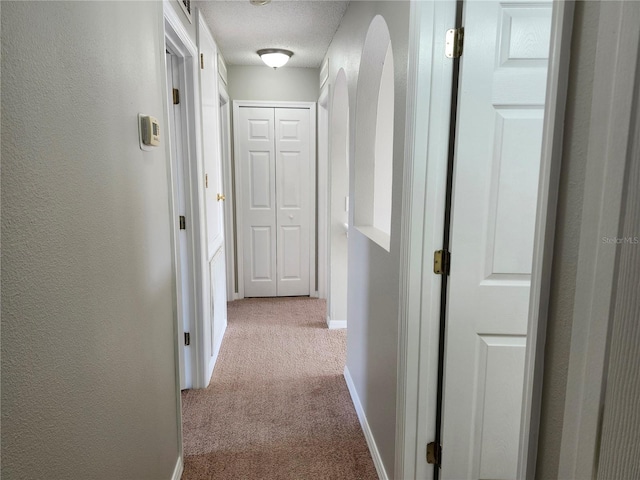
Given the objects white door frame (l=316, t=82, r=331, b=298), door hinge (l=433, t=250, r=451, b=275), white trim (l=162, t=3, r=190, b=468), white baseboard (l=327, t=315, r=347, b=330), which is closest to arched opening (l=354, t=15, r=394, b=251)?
door hinge (l=433, t=250, r=451, b=275)

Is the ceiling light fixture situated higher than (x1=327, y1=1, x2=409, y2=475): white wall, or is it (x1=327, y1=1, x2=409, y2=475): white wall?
the ceiling light fixture

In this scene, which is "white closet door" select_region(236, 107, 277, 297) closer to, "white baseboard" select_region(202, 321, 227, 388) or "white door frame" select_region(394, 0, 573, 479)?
"white baseboard" select_region(202, 321, 227, 388)

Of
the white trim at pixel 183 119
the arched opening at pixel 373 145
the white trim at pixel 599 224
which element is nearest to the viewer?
the white trim at pixel 599 224

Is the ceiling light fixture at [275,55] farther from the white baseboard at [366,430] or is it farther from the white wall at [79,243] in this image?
the white baseboard at [366,430]

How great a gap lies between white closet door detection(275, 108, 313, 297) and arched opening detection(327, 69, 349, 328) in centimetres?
101

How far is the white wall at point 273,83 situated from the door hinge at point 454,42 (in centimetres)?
327

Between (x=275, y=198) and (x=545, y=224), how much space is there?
13.3 ft

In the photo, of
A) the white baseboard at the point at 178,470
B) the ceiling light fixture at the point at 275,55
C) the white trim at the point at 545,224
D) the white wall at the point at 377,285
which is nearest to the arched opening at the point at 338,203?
the white wall at the point at 377,285

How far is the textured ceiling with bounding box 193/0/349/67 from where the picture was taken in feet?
9.01

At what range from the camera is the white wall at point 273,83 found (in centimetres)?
442

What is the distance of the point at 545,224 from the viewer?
0.73 metres

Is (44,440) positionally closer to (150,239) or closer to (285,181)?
(150,239)

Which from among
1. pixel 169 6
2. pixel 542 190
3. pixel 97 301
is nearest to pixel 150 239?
pixel 97 301

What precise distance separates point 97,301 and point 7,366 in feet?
1.22
